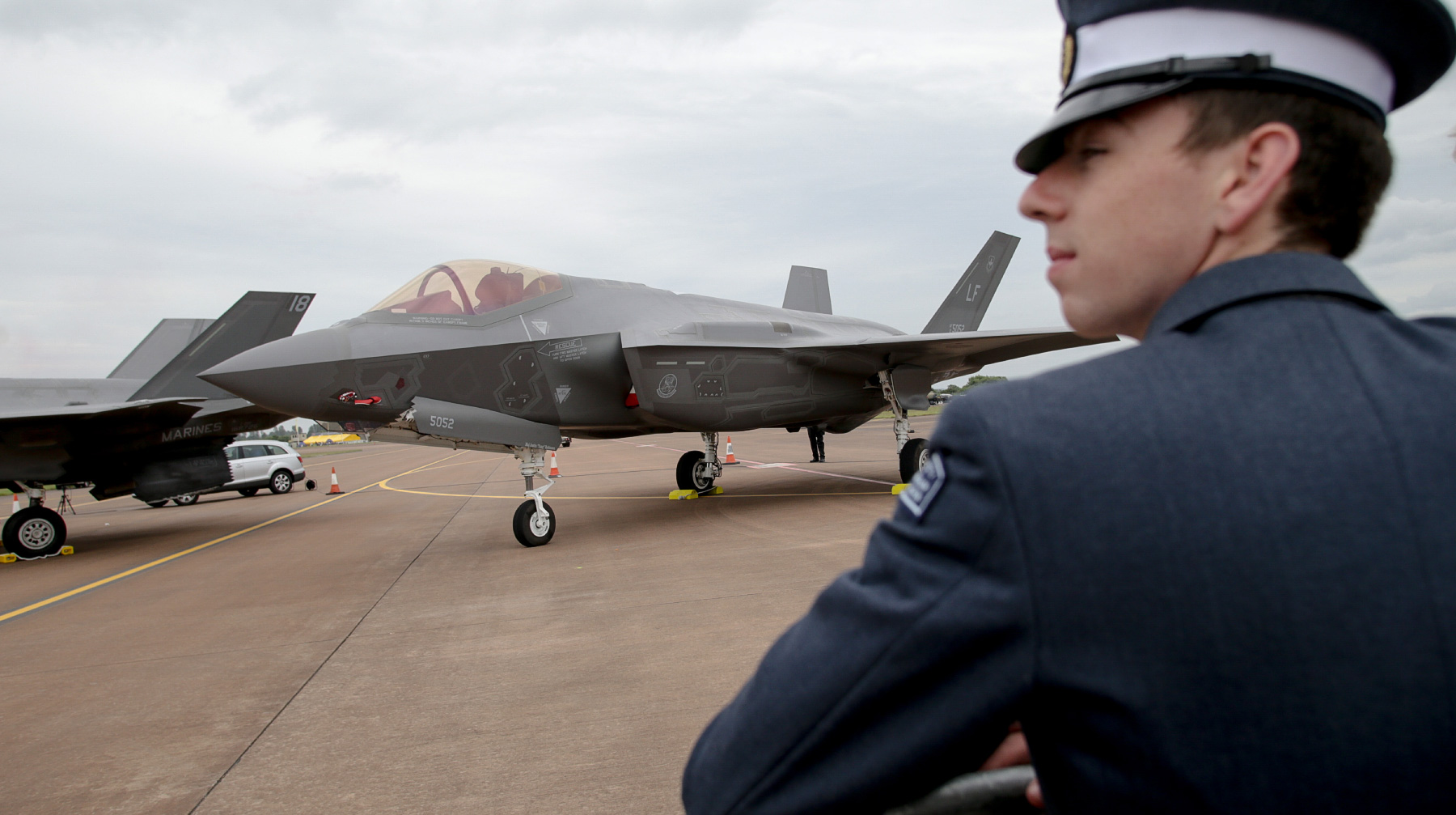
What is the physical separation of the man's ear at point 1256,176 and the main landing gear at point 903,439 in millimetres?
10367

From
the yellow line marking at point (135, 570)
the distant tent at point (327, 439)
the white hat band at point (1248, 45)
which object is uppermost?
the white hat band at point (1248, 45)

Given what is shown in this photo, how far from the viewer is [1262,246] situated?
2.77ft

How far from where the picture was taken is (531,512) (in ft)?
28.6

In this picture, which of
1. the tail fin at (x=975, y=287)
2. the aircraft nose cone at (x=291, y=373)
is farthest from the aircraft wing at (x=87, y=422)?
the tail fin at (x=975, y=287)

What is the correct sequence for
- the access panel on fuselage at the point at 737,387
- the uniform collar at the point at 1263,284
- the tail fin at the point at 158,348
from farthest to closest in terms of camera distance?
1. the tail fin at the point at 158,348
2. the access panel on fuselage at the point at 737,387
3. the uniform collar at the point at 1263,284

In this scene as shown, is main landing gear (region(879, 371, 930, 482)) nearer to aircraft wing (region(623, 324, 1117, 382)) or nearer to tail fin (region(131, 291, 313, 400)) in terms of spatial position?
aircraft wing (region(623, 324, 1117, 382))

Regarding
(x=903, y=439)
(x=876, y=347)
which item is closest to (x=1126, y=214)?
(x=876, y=347)

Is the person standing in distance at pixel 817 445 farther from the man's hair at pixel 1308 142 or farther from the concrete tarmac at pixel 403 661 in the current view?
the man's hair at pixel 1308 142

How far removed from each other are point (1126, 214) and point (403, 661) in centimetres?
506

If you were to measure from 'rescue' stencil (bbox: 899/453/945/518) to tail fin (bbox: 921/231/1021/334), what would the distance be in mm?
14486

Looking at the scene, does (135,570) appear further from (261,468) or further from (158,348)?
(261,468)

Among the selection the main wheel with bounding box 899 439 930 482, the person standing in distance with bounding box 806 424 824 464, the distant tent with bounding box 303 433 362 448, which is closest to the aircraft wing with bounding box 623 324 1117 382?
the main wheel with bounding box 899 439 930 482

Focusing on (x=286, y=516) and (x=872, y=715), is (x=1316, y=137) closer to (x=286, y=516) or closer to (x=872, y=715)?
(x=872, y=715)

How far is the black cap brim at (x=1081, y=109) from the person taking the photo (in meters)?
0.84
